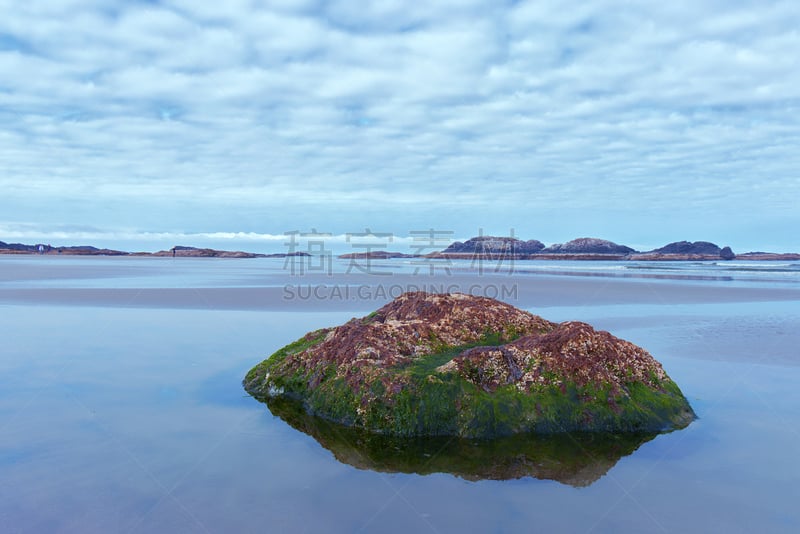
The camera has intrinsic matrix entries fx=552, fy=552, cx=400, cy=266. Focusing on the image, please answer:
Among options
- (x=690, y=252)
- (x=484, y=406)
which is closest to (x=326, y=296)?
(x=484, y=406)

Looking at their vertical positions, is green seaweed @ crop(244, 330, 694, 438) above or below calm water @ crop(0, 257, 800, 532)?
above

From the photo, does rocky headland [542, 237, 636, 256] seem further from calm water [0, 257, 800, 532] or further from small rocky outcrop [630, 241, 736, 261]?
calm water [0, 257, 800, 532]

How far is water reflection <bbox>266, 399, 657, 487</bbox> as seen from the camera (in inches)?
227

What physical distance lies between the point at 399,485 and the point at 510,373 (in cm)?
265

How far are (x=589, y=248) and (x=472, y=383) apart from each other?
123 m

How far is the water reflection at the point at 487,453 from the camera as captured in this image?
576 cm

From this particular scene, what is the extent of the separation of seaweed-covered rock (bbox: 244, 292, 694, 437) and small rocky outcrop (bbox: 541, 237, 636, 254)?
113 m

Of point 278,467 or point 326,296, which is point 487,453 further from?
point 326,296

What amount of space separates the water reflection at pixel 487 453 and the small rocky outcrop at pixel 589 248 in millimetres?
114356

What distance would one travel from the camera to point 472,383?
7328mm

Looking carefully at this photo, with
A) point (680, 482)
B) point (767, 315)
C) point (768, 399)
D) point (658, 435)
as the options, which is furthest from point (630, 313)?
point (680, 482)

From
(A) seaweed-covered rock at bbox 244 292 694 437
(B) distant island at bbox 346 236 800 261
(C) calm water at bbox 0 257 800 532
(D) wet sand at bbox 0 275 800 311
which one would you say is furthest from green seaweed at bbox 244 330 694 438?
(B) distant island at bbox 346 236 800 261

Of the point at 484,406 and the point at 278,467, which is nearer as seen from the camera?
the point at 278,467

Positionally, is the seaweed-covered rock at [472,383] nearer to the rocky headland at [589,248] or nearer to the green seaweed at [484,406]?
the green seaweed at [484,406]
